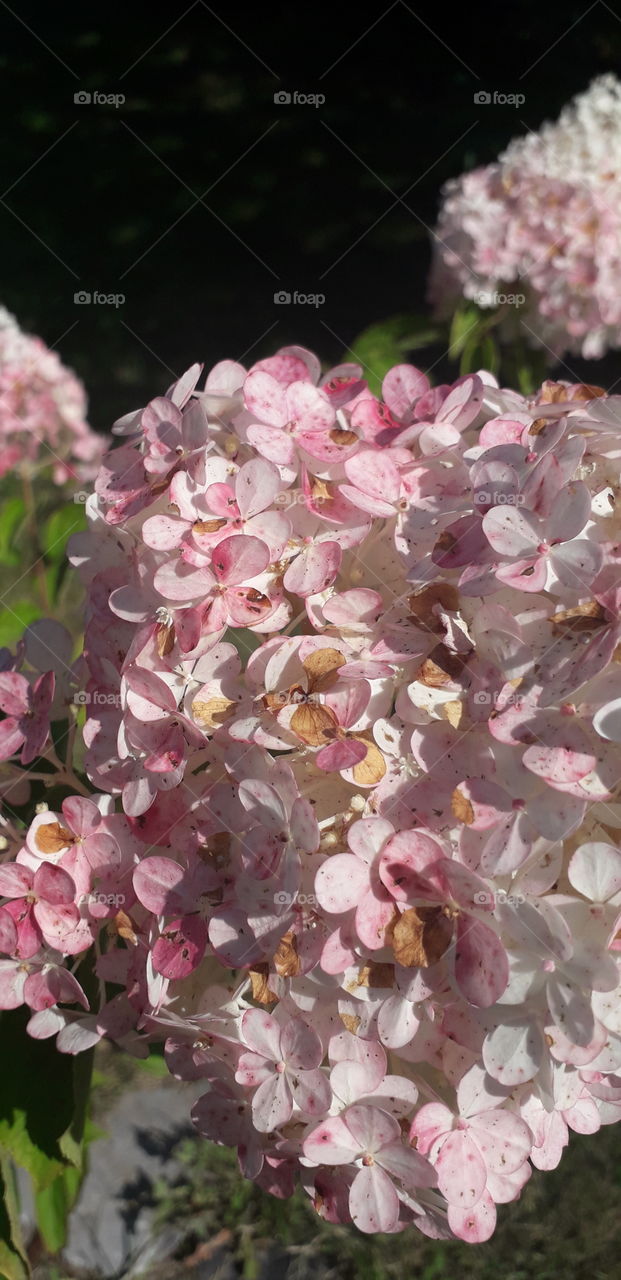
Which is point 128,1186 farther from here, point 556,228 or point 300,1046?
point 556,228

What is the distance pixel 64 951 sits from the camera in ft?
2.13

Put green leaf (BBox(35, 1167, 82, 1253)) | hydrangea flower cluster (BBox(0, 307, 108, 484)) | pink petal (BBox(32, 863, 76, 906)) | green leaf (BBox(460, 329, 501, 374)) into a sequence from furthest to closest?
hydrangea flower cluster (BBox(0, 307, 108, 484)), green leaf (BBox(460, 329, 501, 374)), green leaf (BBox(35, 1167, 82, 1253)), pink petal (BBox(32, 863, 76, 906))

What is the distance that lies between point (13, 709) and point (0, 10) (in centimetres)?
237

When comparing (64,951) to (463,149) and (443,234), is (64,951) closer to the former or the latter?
(443,234)

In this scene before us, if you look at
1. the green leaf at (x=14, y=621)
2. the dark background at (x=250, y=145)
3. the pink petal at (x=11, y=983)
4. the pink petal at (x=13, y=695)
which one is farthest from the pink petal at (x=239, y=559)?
the dark background at (x=250, y=145)

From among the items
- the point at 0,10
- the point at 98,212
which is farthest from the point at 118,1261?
the point at 0,10

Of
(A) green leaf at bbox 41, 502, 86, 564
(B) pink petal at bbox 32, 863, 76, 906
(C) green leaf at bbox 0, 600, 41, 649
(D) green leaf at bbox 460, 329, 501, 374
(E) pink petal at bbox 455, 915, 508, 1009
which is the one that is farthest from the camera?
(D) green leaf at bbox 460, 329, 501, 374

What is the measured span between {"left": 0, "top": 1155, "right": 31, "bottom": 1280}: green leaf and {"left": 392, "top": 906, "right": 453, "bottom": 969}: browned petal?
0.48m

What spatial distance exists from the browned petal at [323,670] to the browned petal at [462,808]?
10 cm

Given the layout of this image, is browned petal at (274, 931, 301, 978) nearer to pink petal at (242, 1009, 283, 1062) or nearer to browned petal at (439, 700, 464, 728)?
pink petal at (242, 1009, 283, 1062)

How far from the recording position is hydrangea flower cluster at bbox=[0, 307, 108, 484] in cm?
187

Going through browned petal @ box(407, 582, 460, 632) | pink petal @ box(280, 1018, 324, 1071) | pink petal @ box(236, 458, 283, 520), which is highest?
pink petal @ box(236, 458, 283, 520)

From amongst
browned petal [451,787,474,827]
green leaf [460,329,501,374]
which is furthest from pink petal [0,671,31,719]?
green leaf [460,329,501,374]

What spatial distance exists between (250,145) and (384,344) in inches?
56.1
